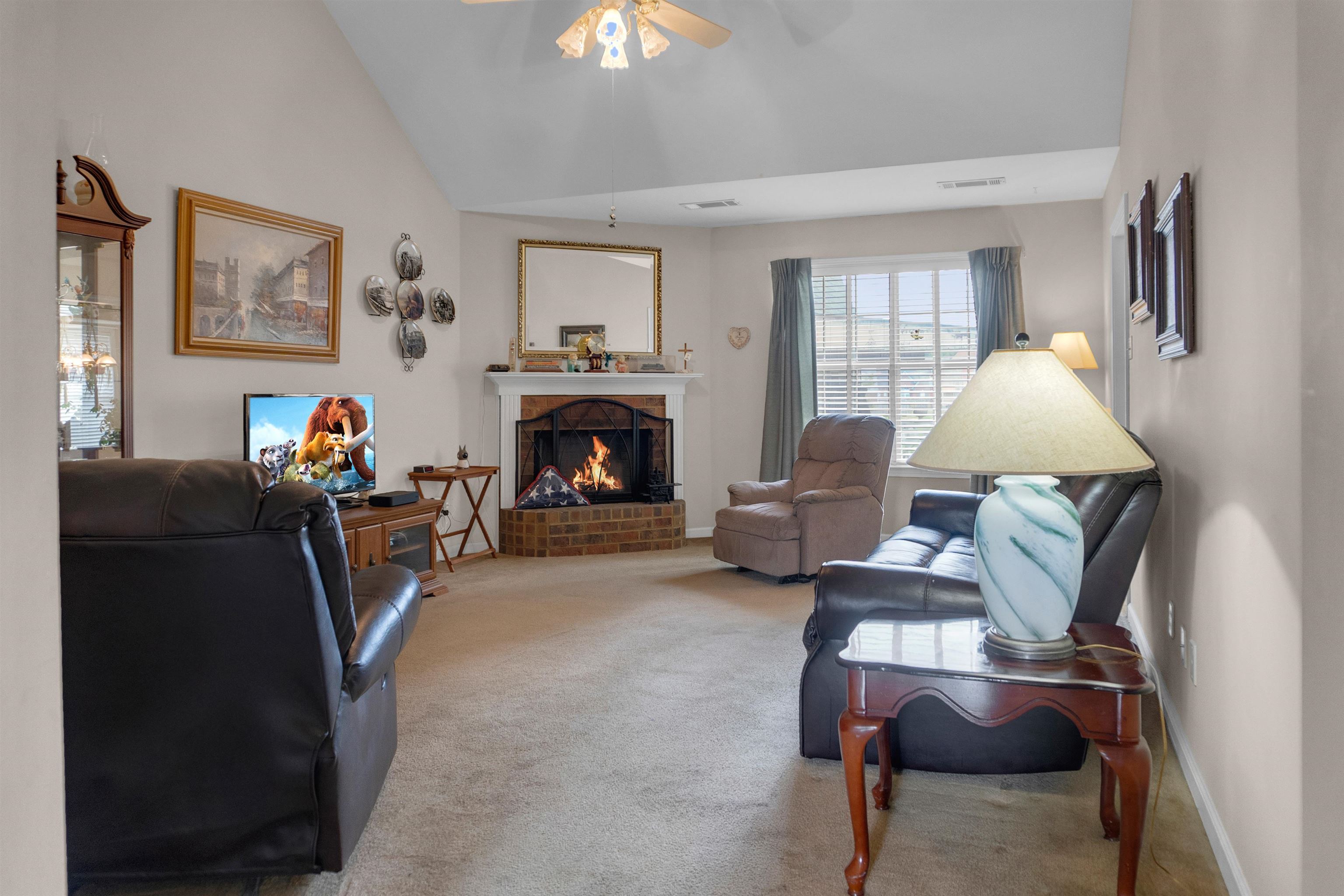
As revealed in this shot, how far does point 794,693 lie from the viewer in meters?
3.28

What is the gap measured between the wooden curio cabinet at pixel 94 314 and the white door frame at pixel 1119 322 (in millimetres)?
4792

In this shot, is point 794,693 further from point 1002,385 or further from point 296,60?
point 296,60

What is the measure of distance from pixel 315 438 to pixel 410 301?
1465 mm

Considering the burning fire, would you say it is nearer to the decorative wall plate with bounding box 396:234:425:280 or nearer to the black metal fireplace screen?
the black metal fireplace screen

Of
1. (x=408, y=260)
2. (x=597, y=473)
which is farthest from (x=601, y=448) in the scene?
(x=408, y=260)

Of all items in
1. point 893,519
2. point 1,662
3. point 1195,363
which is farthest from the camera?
point 893,519

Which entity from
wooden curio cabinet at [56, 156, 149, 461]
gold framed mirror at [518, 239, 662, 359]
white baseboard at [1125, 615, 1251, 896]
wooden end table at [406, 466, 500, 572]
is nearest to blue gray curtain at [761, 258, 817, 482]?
gold framed mirror at [518, 239, 662, 359]

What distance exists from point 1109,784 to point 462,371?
522cm

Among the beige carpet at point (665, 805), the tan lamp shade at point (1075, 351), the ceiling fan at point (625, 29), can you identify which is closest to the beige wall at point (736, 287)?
Result: the tan lamp shade at point (1075, 351)

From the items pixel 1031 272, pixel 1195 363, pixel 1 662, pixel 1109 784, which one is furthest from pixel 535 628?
pixel 1031 272

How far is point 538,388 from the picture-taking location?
258 inches

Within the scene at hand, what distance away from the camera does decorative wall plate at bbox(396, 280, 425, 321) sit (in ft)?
18.8

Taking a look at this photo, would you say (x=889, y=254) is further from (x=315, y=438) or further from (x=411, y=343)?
(x=315, y=438)

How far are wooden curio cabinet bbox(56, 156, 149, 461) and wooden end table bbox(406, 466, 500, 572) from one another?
208cm
